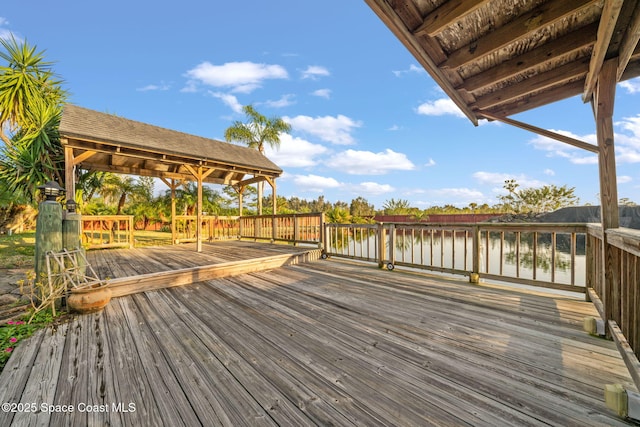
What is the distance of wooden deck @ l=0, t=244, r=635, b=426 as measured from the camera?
128 cm

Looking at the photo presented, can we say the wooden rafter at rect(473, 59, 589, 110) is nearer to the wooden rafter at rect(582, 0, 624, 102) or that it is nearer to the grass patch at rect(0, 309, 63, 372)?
the wooden rafter at rect(582, 0, 624, 102)

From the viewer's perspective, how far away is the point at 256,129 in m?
15.6

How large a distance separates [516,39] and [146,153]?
25.5 feet

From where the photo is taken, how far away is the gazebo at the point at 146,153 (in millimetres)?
5297

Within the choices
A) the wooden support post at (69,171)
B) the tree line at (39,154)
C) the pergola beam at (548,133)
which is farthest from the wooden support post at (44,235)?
the pergola beam at (548,133)

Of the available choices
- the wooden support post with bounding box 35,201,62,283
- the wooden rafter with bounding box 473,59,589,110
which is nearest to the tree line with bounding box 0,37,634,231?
the wooden support post with bounding box 35,201,62,283

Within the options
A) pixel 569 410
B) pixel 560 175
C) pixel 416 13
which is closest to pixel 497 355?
pixel 569 410

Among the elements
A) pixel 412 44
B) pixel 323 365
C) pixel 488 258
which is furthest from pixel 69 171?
pixel 488 258

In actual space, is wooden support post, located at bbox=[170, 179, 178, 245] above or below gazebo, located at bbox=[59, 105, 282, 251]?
below

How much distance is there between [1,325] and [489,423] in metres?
4.32

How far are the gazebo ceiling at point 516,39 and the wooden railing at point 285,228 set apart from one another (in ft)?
15.2

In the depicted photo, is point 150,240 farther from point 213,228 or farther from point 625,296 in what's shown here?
point 625,296

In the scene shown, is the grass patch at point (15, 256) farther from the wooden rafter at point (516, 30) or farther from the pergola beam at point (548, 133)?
the pergola beam at point (548, 133)

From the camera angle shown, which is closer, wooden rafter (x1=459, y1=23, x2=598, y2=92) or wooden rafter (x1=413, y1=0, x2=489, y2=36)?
wooden rafter (x1=413, y1=0, x2=489, y2=36)
